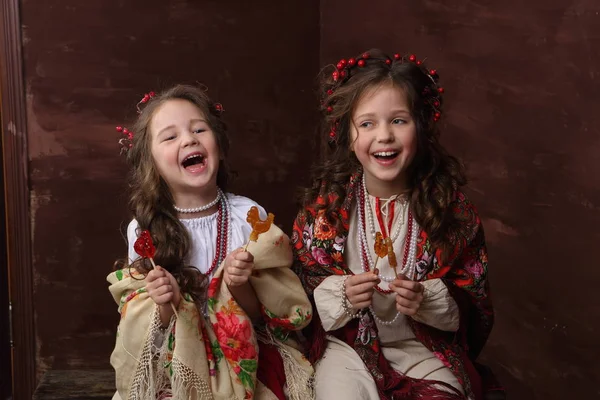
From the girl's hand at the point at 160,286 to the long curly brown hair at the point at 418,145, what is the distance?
0.48m

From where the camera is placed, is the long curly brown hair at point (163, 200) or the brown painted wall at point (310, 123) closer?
the long curly brown hair at point (163, 200)

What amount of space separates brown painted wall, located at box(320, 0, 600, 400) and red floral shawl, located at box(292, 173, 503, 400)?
355 millimetres

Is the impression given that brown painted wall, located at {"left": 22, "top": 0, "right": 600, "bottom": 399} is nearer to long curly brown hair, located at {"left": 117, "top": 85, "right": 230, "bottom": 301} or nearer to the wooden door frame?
the wooden door frame

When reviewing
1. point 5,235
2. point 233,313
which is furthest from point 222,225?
point 5,235

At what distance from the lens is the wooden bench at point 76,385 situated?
2.94 meters

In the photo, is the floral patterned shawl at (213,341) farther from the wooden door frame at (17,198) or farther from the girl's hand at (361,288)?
the wooden door frame at (17,198)

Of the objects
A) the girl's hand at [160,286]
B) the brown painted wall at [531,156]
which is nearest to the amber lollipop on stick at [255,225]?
the girl's hand at [160,286]

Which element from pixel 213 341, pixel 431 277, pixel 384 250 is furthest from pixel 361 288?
pixel 213 341

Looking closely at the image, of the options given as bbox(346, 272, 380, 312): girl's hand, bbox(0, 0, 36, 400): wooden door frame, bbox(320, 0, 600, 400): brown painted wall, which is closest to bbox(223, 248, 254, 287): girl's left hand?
bbox(346, 272, 380, 312): girl's hand

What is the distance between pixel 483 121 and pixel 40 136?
1.57 meters

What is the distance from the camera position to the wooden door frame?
2932mm

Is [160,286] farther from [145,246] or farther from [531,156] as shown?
[531,156]

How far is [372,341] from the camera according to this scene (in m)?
2.13

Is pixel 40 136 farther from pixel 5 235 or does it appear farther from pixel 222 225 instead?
pixel 222 225
